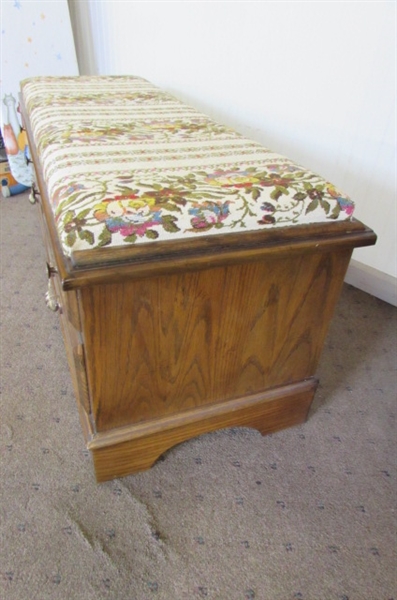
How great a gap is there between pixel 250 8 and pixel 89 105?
0.67 meters

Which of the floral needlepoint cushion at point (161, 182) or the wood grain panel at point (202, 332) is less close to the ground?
the floral needlepoint cushion at point (161, 182)

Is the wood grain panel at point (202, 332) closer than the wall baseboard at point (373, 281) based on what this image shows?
Yes

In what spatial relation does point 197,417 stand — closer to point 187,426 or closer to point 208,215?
point 187,426

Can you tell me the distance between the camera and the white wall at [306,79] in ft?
3.84

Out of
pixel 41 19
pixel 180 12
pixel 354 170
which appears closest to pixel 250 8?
pixel 180 12

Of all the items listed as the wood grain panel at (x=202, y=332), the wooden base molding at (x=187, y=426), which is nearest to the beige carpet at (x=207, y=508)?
the wooden base molding at (x=187, y=426)

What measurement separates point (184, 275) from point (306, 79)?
987 mm

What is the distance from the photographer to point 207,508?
0.82m

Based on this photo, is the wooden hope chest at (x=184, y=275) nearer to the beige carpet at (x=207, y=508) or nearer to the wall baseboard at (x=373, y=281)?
→ the beige carpet at (x=207, y=508)

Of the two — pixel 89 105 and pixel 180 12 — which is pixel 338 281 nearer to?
pixel 89 105

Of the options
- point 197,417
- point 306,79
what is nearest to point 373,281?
point 306,79

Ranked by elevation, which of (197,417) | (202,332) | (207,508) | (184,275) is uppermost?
(184,275)

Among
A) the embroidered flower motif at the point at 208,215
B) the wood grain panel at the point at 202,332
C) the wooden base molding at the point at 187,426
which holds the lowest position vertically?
the wooden base molding at the point at 187,426

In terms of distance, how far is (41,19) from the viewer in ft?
6.31
